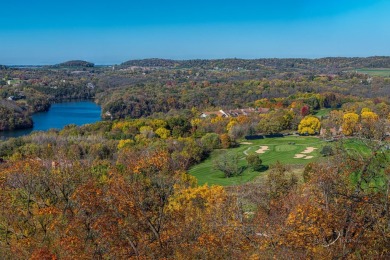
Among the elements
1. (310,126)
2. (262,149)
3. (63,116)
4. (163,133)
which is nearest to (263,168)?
Answer: (262,149)

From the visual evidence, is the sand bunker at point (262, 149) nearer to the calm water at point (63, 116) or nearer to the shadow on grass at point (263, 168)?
the shadow on grass at point (263, 168)

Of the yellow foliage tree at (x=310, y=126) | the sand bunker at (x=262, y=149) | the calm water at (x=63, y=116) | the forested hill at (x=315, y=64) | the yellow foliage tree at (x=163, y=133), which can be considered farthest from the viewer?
the forested hill at (x=315, y=64)

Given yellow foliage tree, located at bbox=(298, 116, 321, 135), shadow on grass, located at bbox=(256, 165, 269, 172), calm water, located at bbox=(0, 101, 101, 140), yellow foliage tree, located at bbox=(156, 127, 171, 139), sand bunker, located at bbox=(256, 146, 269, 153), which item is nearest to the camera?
shadow on grass, located at bbox=(256, 165, 269, 172)

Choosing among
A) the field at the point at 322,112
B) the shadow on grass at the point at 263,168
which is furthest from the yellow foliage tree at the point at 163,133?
the field at the point at 322,112

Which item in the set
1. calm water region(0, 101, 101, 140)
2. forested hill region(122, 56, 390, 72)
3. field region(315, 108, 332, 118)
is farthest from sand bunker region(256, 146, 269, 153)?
forested hill region(122, 56, 390, 72)

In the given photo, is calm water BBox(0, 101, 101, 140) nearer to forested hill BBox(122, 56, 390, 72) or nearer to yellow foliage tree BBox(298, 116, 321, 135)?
yellow foliage tree BBox(298, 116, 321, 135)
